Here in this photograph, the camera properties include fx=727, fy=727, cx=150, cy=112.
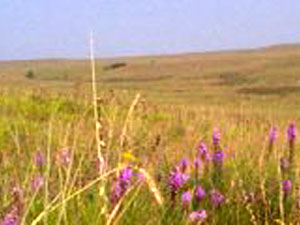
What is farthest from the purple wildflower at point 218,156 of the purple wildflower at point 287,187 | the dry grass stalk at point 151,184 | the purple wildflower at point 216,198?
the dry grass stalk at point 151,184

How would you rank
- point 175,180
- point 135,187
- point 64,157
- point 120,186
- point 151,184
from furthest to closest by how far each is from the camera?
1. point 64,157
2. point 135,187
3. point 175,180
4. point 120,186
5. point 151,184

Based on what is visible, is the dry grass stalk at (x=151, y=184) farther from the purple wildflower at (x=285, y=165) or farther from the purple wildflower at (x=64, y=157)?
the purple wildflower at (x=285, y=165)

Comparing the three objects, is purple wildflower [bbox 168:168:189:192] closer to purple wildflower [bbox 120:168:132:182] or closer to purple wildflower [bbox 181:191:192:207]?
purple wildflower [bbox 181:191:192:207]

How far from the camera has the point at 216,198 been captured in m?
3.22

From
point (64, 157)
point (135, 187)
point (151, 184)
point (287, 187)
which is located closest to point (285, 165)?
point (287, 187)

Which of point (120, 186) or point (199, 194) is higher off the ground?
point (120, 186)

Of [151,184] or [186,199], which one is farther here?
[186,199]

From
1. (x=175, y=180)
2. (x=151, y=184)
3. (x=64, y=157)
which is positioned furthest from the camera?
(x=64, y=157)

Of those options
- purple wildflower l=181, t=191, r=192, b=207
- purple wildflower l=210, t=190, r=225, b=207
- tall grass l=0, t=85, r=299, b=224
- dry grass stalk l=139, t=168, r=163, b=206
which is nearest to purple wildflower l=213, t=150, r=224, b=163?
tall grass l=0, t=85, r=299, b=224

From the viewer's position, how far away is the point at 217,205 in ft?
10.6

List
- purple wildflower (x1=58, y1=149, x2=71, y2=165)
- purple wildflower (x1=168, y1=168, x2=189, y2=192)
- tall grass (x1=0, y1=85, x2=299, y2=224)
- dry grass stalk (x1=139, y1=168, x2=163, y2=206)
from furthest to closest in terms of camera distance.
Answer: purple wildflower (x1=58, y1=149, x2=71, y2=165), purple wildflower (x1=168, y1=168, x2=189, y2=192), tall grass (x1=0, y1=85, x2=299, y2=224), dry grass stalk (x1=139, y1=168, x2=163, y2=206)

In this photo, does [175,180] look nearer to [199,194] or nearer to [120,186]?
[120,186]

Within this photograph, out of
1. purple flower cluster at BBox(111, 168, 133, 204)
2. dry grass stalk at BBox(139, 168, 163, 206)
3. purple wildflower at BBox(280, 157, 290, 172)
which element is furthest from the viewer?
purple wildflower at BBox(280, 157, 290, 172)

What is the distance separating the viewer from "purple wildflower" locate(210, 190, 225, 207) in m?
3.21
